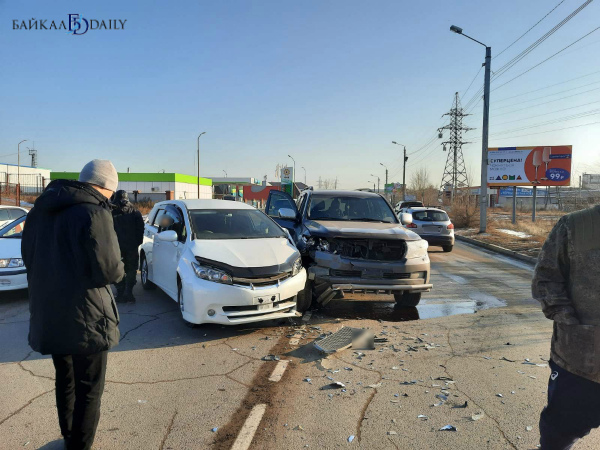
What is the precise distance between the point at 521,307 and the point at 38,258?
283 inches

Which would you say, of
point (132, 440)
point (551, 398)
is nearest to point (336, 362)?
point (132, 440)

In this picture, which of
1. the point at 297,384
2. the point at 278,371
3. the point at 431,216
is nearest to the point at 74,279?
the point at 297,384

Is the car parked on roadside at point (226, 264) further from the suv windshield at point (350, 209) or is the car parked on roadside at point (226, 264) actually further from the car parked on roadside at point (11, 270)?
the car parked on roadside at point (11, 270)

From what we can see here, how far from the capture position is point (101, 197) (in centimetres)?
A: 285

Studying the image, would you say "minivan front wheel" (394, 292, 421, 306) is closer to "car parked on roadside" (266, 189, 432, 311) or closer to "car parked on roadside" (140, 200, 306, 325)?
"car parked on roadside" (266, 189, 432, 311)

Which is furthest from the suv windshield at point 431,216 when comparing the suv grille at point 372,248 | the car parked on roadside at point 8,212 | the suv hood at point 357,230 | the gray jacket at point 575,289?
the gray jacket at point 575,289

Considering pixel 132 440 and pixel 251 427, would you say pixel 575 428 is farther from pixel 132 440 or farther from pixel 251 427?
pixel 132 440

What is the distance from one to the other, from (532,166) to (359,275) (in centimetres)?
3018

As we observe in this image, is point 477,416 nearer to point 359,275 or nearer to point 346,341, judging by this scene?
point 346,341

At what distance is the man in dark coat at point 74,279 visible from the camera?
8.75ft

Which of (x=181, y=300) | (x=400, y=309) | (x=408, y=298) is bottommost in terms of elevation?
(x=400, y=309)

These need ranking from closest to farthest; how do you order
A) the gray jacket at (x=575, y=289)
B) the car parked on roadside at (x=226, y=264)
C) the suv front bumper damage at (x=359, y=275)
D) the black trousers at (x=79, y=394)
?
the gray jacket at (x=575, y=289) < the black trousers at (x=79, y=394) < the car parked on roadside at (x=226, y=264) < the suv front bumper damage at (x=359, y=275)

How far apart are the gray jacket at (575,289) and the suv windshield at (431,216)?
14343 mm

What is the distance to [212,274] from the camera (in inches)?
219
